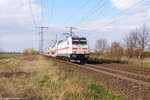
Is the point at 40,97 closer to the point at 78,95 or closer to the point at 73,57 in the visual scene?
the point at 78,95

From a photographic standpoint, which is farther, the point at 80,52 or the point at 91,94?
the point at 80,52

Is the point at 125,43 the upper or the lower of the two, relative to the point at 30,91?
upper

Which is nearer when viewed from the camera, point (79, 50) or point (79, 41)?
point (79, 50)

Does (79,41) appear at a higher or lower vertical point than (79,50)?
higher

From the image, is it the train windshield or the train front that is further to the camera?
the train windshield

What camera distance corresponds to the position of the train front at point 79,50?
962 inches

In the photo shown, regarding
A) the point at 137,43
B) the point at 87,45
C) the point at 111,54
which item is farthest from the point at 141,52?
the point at 87,45

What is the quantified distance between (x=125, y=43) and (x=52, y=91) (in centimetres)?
4268

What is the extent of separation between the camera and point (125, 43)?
47.8 meters

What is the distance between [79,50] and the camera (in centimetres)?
2456

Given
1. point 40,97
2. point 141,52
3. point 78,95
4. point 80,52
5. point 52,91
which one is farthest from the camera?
point 141,52

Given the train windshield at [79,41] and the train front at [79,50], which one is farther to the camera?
the train windshield at [79,41]

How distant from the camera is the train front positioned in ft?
80.2

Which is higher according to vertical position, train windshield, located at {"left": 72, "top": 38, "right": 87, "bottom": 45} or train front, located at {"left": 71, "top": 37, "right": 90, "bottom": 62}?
train windshield, located at {"left": 72, "top": 38, "right": 87, "bottom": 45}
